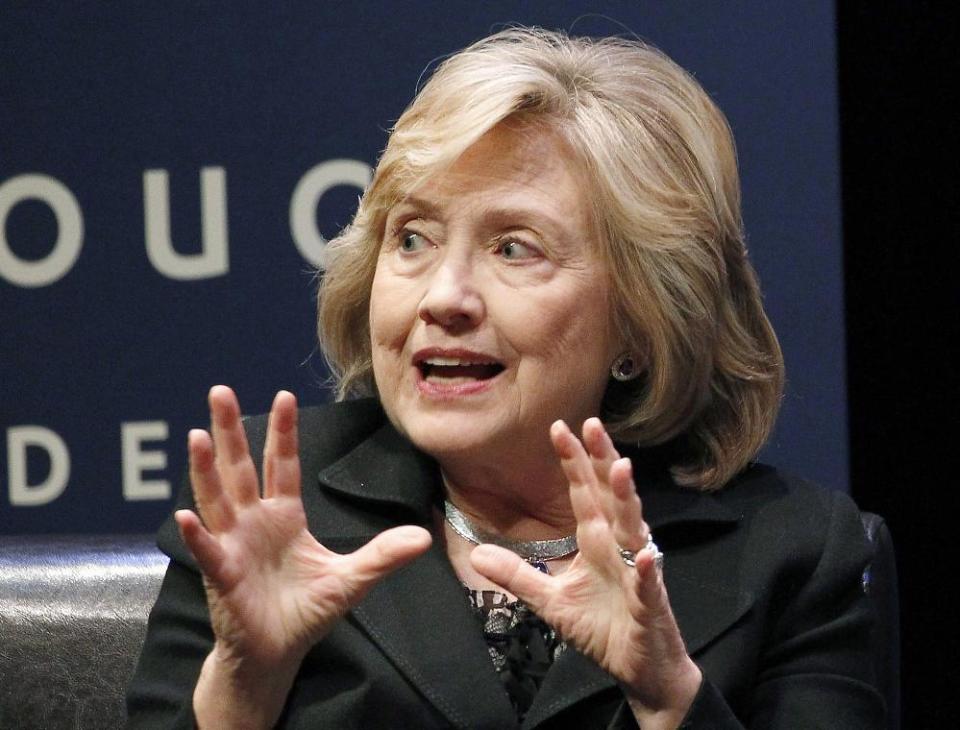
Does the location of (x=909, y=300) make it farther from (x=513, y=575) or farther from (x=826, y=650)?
(x=513, y=575)

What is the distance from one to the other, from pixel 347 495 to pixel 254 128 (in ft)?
3.14

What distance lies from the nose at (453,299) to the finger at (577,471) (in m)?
0.33

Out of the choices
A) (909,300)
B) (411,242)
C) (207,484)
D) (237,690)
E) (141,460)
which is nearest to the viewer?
(207,484)

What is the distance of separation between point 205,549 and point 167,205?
1.29 m

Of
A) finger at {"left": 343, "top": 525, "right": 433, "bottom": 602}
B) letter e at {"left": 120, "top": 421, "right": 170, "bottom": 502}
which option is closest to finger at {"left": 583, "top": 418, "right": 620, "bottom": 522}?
finger at {"left": 343, "top": 525, "right": 433, "bottom": 602}

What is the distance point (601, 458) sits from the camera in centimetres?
154

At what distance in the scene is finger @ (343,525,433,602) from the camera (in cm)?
153

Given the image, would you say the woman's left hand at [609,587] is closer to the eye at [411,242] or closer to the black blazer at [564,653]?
the black blazer at [564,653]

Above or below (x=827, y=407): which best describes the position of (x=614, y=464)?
above

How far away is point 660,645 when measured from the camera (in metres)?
1.58

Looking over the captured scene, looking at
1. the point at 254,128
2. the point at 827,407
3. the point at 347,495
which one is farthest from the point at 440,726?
the point at 254,128

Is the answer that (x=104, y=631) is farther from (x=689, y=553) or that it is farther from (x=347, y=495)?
(x=689, y=553)

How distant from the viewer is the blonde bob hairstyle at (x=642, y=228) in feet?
6.28

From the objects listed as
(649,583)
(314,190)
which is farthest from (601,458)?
(314,190)
